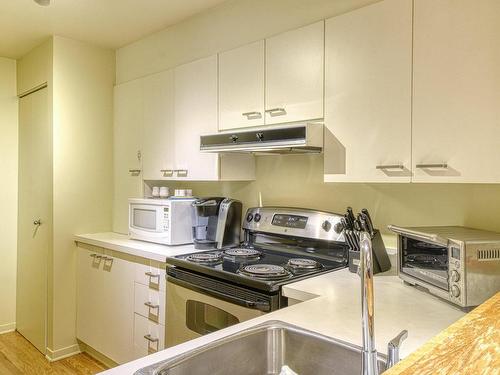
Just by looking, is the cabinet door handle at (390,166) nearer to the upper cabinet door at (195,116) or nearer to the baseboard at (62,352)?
the upper cabinet door at (195,116)

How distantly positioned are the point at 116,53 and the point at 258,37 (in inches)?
62.9

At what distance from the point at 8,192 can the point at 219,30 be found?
95.8 inches

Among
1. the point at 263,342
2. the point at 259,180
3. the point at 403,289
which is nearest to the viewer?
the point at 263,342

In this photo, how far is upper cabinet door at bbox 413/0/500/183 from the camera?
1.35 meters

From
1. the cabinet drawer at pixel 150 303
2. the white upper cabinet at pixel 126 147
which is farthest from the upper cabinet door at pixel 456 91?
the white upper cabinet at pixel 126 147

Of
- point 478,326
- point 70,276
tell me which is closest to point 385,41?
point 478,326

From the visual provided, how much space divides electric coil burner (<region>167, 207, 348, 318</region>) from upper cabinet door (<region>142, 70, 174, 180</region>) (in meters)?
0.73

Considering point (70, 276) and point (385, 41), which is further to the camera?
point (70, 276)

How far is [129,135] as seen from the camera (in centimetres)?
309

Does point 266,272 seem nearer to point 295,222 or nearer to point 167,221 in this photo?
point 295,222

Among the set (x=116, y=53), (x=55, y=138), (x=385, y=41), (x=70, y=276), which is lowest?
(x=70, y=276)

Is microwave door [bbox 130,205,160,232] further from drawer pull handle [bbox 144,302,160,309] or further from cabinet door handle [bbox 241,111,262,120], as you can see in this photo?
cabinet door handle [bbox 241,111,262,120]

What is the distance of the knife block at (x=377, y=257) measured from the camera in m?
1.78

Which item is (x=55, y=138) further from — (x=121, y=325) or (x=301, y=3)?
(x=301, y=3)
